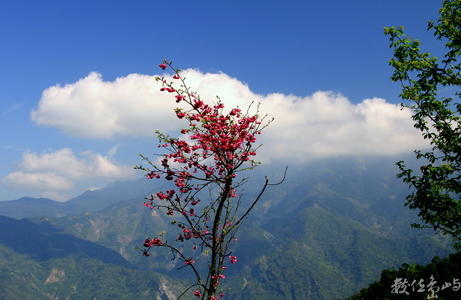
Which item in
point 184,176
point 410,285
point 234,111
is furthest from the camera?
point 410,285

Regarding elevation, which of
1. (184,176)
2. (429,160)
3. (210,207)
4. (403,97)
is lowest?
(210,207)

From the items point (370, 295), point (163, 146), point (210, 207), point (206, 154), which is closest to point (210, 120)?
point (206, 154)

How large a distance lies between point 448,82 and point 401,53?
89.1 inches

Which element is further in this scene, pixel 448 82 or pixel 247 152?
pixel 448 82

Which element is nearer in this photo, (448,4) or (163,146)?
(163,146)

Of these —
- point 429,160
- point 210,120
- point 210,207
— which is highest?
point 429,160

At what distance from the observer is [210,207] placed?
8758 mm

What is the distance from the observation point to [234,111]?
9.31m

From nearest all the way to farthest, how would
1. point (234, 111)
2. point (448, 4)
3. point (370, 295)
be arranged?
point (234, 111)
point (448, 4)
point (370, 295)

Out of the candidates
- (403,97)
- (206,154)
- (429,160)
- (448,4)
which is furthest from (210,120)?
(448,4)

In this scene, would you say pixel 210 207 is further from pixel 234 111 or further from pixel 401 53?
pixel 401 53

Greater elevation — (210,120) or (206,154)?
(210,120)

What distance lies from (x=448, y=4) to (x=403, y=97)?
4256 millimetres

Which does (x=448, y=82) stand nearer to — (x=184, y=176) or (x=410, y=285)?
(x=410, y=285)
